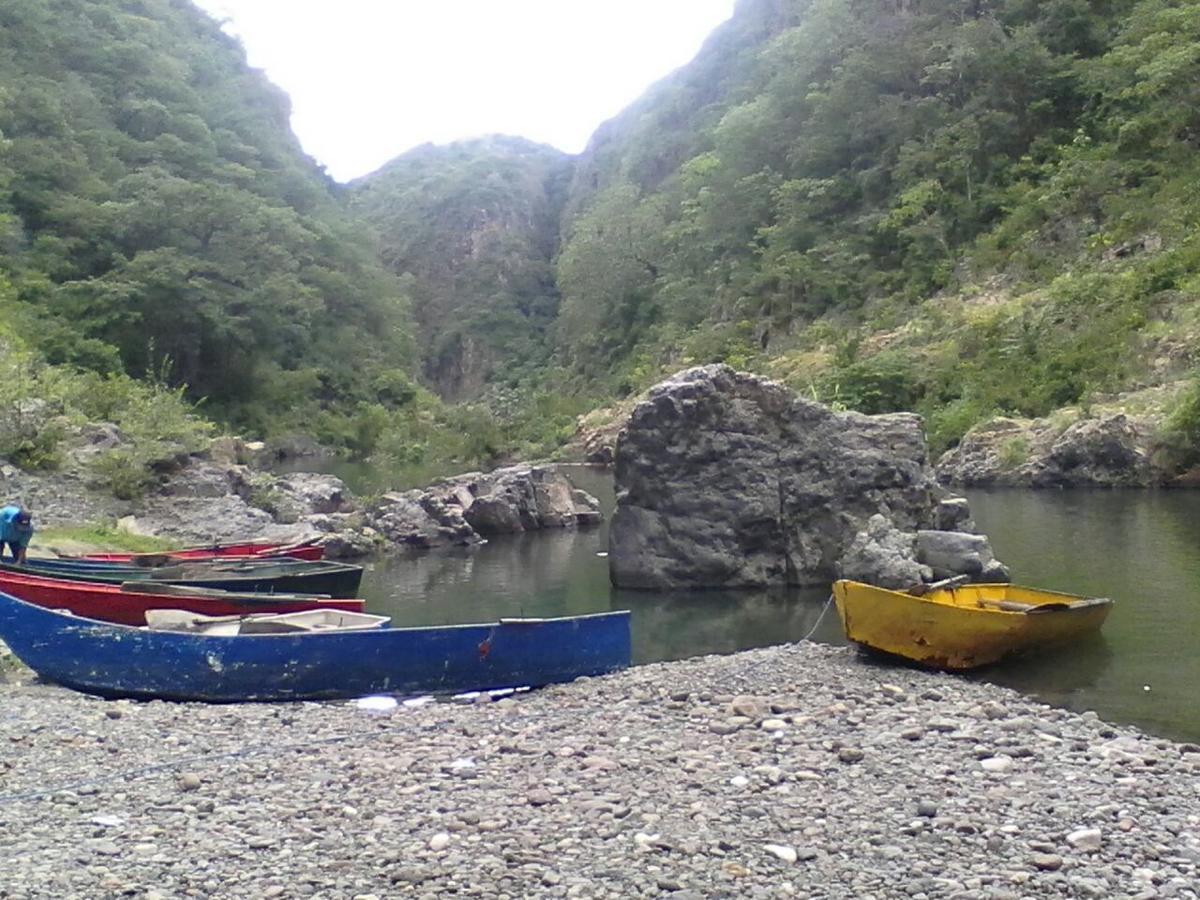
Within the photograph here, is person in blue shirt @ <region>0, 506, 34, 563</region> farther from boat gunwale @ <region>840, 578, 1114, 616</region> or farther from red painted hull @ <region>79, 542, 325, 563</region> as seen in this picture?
boat gunwale @ <region>840, 578, 1114, 616</region>

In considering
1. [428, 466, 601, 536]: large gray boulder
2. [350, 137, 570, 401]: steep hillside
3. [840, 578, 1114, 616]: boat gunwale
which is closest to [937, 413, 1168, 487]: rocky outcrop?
[428, 466, 601, 536]: large gray boulder

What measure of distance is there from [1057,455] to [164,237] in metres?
39.4

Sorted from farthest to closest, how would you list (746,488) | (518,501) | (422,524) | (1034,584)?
(518,501), (422,524), (746,488), (1034,584)

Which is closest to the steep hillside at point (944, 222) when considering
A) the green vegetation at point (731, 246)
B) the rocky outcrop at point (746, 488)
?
the green vegetation at point (731, 246)

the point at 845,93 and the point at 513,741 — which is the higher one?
the point at 845,93

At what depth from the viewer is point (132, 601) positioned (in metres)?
14.5

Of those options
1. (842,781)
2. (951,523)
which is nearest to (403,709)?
(842,781)

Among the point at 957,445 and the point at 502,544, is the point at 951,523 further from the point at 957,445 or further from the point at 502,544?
the point at 957,445

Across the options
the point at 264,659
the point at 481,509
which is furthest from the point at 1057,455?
the point at 264,659

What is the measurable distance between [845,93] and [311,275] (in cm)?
3283

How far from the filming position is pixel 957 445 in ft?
142

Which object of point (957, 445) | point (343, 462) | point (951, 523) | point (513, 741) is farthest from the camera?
point (343, 462)

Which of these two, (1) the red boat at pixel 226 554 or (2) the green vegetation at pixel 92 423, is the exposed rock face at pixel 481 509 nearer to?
(1) the red boat at pixel 226 554

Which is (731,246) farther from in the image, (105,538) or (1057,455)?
(105,538)
